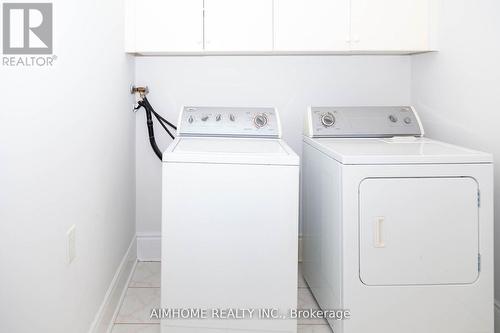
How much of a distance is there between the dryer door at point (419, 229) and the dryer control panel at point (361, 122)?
0.66m

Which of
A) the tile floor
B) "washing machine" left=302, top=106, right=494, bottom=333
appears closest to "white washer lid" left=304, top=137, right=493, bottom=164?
"washing machine" left=302, top=106, right=494, bottom=333

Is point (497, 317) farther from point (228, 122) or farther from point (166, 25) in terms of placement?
point (166, 25)

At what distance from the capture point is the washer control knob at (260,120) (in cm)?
224

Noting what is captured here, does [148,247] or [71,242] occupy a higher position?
[71,242]

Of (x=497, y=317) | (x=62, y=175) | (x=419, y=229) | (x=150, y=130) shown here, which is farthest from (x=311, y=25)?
(x=497, y=317)

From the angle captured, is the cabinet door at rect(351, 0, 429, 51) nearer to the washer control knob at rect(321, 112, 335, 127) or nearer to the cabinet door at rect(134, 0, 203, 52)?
the washer control knob at rect(321, 112, 335, 127)

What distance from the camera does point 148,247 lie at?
8.54ft

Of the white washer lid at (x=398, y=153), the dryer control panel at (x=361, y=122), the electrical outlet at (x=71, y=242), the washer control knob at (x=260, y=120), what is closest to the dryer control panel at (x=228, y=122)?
the washer control knob at (x=260, y=120)

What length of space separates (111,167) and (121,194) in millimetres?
285

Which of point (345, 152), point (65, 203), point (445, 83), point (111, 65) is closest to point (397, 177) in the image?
point (345, 152)

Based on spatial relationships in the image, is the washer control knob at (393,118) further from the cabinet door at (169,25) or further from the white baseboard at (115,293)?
the white baseboard at (115,293)

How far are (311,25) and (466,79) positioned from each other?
2.77 feet

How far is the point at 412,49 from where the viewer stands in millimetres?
2221

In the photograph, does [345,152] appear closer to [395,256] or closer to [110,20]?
[395,256]
